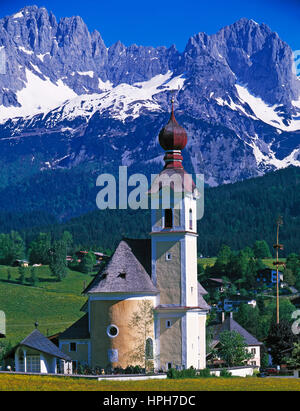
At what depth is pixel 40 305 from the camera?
157 metres

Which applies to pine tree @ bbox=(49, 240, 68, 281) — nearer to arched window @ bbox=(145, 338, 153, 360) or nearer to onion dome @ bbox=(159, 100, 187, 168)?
onion dome @ bbox=(159, 100, 187, 168)

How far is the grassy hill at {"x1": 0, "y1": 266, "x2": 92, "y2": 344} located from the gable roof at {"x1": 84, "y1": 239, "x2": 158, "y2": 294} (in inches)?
1784

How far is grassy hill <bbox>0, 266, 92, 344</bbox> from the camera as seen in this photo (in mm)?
137000

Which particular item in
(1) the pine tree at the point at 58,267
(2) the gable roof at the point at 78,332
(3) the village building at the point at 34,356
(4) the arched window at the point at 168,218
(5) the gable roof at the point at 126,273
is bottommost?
(3) the village building at the point at 34,356

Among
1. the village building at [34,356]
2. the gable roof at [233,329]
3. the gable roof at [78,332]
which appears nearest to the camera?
the village building at [34,356]

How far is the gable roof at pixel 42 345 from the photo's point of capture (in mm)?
73475

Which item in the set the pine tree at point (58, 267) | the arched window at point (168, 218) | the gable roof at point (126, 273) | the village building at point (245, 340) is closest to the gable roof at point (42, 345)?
the gable roof at point (126, 273)

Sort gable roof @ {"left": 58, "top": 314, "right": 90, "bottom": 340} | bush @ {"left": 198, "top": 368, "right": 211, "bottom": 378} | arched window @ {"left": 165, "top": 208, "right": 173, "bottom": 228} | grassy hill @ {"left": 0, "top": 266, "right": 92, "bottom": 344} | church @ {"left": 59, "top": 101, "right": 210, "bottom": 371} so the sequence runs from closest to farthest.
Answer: bush @ {"left": 198, "top": 368, "right": 211, "bottom": 378} < church @ {"left": 59, "top": 101, "right": 210, "bottom": 371} < gable roof @ {"left": 58, "top": 314, "right": 90, "bottom": 340} < arched window @ {"left": 165, "top": 208, "right": 173, "bottom": 228} < grassy hill @ {"left": 0, "top": 266, "right": 92, "bottom": 344}

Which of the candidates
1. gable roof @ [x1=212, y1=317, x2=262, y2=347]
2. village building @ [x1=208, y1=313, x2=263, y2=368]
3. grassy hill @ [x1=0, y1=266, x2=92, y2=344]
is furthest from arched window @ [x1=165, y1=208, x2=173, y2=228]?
grassy hill @ [x1=0, y1=266, x2=92, y2=344]

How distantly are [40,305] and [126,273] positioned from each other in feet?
267

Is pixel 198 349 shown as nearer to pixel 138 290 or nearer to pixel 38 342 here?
pixel 138 290

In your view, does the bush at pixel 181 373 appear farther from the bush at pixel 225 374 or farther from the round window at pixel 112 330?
the round window at pixel 112 330

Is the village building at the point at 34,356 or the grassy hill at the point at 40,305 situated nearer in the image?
the village building at the point at 34,356
